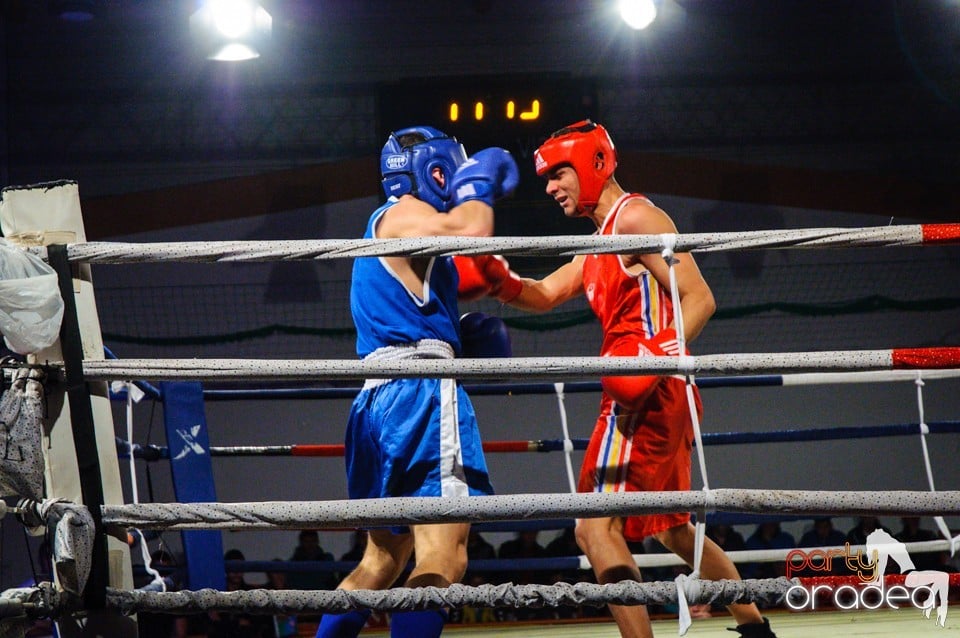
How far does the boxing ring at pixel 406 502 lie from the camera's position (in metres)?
1.63

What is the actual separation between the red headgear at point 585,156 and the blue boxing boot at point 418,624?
125 centimetres

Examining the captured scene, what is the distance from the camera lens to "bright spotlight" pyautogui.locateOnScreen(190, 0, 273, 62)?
6145mm

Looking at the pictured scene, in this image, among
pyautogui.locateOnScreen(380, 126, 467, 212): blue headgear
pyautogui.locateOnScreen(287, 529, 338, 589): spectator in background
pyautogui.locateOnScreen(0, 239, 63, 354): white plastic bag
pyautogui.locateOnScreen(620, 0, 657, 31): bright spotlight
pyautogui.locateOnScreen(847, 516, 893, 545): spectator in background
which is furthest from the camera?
pyautogui.locateOnScreen(620, 0, 657, 31): bright spotlight

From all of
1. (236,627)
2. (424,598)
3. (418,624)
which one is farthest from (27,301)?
(236,627)

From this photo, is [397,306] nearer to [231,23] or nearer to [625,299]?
[625,299]

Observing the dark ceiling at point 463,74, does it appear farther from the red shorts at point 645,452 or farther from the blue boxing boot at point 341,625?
the blue boxing boot at point 341,625

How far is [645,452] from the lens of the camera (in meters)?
2.44

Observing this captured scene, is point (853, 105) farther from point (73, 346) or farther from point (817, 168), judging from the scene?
point (73, 346)

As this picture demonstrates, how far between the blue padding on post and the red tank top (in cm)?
131

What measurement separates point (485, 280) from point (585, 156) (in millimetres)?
427

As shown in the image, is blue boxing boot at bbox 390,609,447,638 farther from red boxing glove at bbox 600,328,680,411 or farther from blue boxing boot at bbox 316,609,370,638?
red boxing glove at bbox 600,328,680,411

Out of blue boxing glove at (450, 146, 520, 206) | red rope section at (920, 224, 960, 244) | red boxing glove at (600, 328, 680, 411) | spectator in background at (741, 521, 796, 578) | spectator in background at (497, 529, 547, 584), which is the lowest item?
spectator in background at (741, 521, 796, 578)

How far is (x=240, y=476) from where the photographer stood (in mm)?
6816

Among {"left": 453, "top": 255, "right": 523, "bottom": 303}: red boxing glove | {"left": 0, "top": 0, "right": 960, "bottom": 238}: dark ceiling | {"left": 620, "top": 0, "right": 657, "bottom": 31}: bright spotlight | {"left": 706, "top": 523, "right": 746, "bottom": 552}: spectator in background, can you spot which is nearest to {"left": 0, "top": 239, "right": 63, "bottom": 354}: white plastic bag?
{"left": 453, "top": 255, "right": 523, "bottom": 303}: red boxing glove
